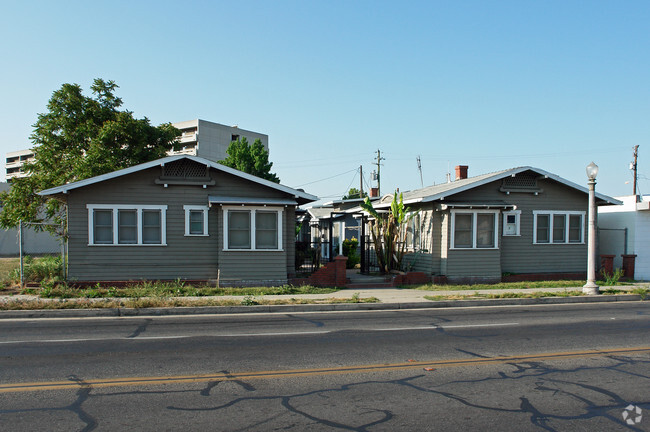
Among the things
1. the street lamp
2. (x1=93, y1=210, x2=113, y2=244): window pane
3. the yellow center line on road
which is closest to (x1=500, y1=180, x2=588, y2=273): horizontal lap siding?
the street lamp

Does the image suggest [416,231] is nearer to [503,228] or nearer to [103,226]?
[503,228]

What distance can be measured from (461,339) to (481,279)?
10.1m

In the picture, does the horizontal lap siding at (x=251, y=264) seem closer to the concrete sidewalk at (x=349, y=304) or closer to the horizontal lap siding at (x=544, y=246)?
the concrete sidewalk at (x=349, y=304)

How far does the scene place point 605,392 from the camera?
6.34m

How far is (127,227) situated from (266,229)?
4.62 metres

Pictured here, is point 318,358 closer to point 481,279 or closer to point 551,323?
point 551,323

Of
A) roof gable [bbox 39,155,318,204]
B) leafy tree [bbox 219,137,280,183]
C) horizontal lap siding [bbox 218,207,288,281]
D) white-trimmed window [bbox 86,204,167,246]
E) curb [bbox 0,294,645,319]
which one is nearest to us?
curb [bbox 0,294,645,319]

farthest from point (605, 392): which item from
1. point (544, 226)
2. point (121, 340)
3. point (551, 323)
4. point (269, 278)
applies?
point (544, 226)

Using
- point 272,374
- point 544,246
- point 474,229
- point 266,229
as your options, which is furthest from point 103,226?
point 544,246

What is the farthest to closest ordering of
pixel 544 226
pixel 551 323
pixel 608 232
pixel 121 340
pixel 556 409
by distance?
pixel 608 232 < pixel 544 226 < pixel 551 323 < pixel 121 340 < pixel 556 409

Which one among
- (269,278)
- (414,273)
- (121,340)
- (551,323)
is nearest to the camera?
(121,340)

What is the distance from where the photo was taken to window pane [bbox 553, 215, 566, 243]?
67.3 feet

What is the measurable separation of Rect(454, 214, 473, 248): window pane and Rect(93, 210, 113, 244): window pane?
12.2 metres

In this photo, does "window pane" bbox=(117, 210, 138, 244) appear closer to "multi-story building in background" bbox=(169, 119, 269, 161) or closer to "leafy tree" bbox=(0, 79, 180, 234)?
"leafy tree" bbox=(0, 79, 180, 234)
